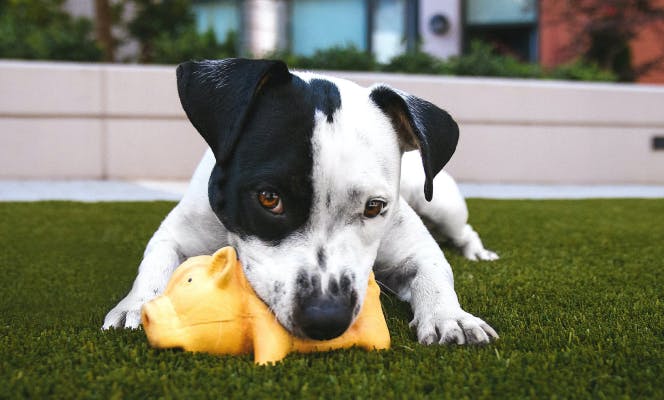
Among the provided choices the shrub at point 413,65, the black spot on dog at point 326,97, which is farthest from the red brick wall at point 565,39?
the black spot on dog at point 326,97

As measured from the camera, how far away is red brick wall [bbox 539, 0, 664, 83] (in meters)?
11.8

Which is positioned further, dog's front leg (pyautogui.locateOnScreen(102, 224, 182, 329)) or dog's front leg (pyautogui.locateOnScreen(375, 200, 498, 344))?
dog's front leg (pyautogui.locateOnScreen(102, 224, 182, 329))

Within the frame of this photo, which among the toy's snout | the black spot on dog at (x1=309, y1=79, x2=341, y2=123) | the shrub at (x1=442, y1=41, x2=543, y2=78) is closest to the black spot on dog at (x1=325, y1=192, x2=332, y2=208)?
the black spot on dog at (x1=309, y1=79, x2=341, y2=123)

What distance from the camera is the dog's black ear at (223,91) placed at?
2.04 m

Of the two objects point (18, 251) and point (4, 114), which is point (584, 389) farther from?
point (4, 114)

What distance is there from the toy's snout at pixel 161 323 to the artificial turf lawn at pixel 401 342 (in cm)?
4

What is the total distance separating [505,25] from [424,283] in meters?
11.5

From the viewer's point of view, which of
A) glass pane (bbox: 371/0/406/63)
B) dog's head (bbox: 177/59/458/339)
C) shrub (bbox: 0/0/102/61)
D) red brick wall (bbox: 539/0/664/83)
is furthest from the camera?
glass pane (bbox: 371/0/406/63)

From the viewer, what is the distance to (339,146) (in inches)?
79.3

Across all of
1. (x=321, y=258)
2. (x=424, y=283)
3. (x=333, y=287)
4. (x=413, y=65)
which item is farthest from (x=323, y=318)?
(x=413, y=65)

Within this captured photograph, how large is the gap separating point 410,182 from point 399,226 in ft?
2.16

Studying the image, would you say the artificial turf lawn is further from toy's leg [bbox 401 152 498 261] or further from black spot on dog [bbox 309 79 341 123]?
black spot on dog [bbox 309 79 341 123]

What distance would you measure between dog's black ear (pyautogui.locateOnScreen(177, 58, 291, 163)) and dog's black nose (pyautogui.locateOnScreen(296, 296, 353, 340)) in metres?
0.59

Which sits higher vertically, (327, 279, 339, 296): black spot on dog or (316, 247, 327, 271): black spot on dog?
(316, 247, 327, 271): black spot on dog
